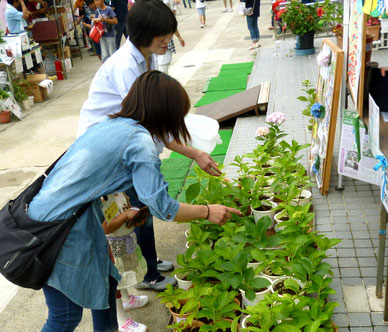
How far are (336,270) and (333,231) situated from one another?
0.46m

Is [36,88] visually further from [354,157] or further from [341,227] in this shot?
[341,227]

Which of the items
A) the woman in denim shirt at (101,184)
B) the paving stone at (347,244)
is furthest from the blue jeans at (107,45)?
the woman in denim shirt at (101,184)

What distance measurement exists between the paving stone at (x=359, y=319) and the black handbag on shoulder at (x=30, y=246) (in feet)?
5.01

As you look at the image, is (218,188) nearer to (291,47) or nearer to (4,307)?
(4,307)

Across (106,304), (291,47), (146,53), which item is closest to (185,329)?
(106,304)

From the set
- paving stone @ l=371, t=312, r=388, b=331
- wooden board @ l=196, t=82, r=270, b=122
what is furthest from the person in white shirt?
wooden board @ l=196, t=82, r=270, b=122

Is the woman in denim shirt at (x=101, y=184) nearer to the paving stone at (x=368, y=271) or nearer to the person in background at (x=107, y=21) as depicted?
the paving stone at (x=368, y=271)

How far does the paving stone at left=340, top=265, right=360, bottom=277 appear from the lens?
292 cm

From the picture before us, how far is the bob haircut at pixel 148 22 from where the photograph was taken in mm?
2648

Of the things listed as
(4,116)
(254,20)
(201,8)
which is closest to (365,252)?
(4,116)

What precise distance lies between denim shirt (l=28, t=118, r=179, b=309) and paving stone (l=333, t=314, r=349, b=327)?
1127 mm

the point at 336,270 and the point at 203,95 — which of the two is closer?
the point at 336,270

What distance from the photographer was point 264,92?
7.01m

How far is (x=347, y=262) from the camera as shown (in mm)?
3039
